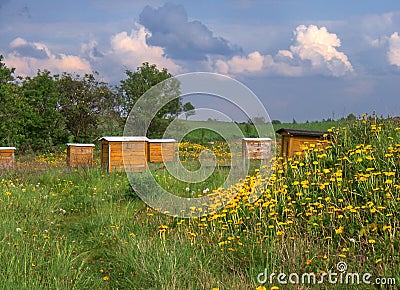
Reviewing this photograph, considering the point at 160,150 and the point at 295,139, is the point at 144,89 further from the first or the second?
the point at 295,139

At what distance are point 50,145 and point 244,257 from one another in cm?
1516

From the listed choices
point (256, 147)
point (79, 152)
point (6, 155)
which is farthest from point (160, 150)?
point (6, 155)

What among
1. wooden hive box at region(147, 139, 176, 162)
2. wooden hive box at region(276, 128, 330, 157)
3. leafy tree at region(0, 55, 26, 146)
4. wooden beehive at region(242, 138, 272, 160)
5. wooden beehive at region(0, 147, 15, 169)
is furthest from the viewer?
leafy tree at region(0, 55, 26, 146)

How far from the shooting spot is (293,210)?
573 cm

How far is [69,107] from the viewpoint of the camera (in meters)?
19.2

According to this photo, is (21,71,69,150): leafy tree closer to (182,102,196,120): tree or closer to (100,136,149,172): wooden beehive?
(100,136,149,172): wooden beehive

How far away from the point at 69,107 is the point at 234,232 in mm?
15022

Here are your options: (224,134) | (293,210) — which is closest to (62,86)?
(224,134)

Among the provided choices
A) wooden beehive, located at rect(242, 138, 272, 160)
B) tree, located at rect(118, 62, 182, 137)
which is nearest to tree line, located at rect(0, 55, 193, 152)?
tree, located at rect(118, 62, 182, 137)

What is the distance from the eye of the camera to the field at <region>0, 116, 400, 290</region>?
415 cm

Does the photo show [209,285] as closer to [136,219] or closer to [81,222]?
[136,219]

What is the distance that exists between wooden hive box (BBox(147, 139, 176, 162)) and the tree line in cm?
456

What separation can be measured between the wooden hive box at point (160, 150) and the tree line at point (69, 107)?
15.0ft

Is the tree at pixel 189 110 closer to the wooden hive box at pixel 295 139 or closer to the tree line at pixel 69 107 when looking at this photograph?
the wooden hive box at pixel 295 139
